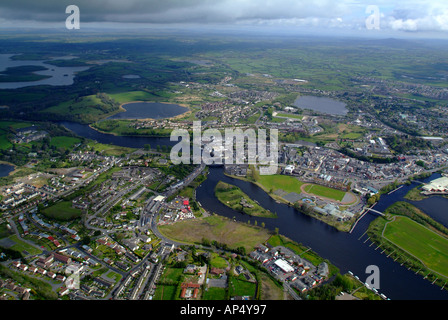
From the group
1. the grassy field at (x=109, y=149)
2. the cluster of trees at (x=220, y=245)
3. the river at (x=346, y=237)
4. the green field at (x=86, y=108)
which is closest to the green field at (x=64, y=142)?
the grassy field at (x=109, y=149)

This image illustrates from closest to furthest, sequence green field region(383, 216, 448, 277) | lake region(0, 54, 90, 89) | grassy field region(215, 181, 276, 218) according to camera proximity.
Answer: green field region(383, 216, 448, 277)
grassy field region(215, 181, 276, 218)
lake region(0, 54, 90, 89)

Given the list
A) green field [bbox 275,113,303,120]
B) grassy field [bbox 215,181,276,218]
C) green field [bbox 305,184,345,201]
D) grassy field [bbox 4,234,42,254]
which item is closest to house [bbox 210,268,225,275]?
grassy field [bbox 215,181,276,218]

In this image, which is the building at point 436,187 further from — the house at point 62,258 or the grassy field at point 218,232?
the house at point 62,258

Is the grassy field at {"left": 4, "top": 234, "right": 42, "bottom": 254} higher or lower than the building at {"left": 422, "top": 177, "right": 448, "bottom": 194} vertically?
lower

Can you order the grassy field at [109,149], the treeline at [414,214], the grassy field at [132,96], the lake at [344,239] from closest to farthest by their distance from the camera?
the lake at [344,239] → the treeline at [414,214] → the grassy field at [109,149] → the grassy field at [132,96]

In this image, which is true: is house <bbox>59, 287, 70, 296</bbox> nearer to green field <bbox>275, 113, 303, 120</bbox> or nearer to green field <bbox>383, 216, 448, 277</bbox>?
green field <bbox>383, 216, 448, 277</bbox>

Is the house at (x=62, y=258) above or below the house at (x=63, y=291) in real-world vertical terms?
above

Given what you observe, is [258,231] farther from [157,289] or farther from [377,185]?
[377,185]

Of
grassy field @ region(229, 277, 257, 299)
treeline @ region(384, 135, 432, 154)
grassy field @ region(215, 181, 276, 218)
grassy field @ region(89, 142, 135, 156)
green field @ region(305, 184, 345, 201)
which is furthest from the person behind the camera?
treeline @ region(384, 135, 432, 154)
